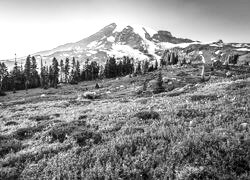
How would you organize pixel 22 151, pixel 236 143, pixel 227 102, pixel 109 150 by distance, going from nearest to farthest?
pixel 236 143 < pixel 109 150 < pixel 22 151 < pixel 227 102

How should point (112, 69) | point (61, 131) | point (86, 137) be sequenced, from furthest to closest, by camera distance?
1. point (112, 69)
2. point (61, 131)
3. point (86, 137)

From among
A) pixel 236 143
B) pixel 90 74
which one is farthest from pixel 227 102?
pixel 90 74

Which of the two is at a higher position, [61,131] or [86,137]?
[86,137]

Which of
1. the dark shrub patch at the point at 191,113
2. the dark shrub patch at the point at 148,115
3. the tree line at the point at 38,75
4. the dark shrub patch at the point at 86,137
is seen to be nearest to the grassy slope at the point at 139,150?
the dark shrub patch at the point at 86,137

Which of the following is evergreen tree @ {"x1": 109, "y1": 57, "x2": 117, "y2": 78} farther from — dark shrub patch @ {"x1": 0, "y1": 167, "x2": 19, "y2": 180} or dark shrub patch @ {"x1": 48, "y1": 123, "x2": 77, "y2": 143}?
dark shrub patch @ {"x1": 0, "y1": 167, "x2": 19, "y2": 180}

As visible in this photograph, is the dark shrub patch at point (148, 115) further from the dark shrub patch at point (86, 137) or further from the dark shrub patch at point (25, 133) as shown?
the dark shrub patch at point (25, 133)

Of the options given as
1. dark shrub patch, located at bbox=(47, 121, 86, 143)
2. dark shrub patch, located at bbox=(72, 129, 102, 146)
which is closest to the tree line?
dark shrub patch, located at bbox=(47, 121, 86, 143)

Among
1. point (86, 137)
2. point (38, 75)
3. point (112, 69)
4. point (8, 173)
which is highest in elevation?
point (86, 137)

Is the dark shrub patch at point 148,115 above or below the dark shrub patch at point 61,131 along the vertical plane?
above

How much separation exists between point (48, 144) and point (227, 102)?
1062 centimetres

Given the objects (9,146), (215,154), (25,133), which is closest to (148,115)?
(215,154)

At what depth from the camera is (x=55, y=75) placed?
10975cm

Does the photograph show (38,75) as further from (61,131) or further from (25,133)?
(61,131)

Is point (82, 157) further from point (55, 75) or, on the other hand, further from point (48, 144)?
point (55, 75)
